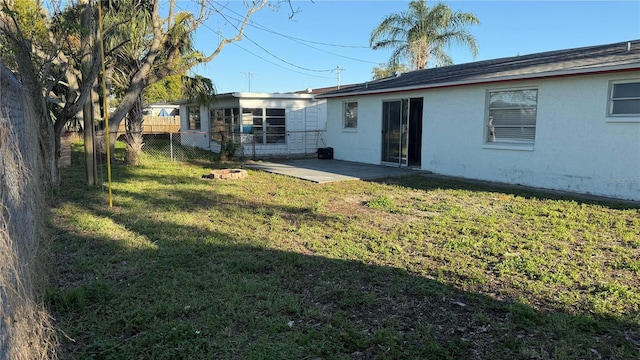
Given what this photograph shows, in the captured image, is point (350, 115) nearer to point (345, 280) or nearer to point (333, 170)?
point (333, 170)

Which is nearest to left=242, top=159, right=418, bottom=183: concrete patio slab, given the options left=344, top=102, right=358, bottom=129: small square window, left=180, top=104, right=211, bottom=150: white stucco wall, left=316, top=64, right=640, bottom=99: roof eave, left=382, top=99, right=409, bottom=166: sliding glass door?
left=382, top=99, right=409, bottom=166: sliding glass door

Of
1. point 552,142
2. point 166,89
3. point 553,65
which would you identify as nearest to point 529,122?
point 552,142

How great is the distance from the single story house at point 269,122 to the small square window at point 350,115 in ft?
9.87

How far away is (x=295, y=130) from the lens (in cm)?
2053

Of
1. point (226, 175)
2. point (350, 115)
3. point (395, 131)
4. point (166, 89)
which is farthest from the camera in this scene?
point (166, 89)

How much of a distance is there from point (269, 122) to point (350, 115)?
→ 15.4 feet

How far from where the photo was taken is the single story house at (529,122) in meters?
8.74

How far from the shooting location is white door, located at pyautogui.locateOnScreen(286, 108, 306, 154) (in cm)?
2038

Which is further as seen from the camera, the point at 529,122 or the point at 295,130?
the point at 295,130

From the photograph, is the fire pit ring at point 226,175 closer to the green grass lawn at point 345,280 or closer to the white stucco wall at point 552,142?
the green grass lawn at point 345,280

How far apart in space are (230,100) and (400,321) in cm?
1774

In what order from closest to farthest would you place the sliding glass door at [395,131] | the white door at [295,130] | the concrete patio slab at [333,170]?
the concrete patio slab at [333,170], the sliding glass door at [395,131], the white door at [295,130]

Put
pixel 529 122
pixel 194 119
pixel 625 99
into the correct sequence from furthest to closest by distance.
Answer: pixel 194 119 → pixel 529 122 → pixel 625 99

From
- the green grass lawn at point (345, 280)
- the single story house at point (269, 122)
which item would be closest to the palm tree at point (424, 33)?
the single story house at point (269, 122)
